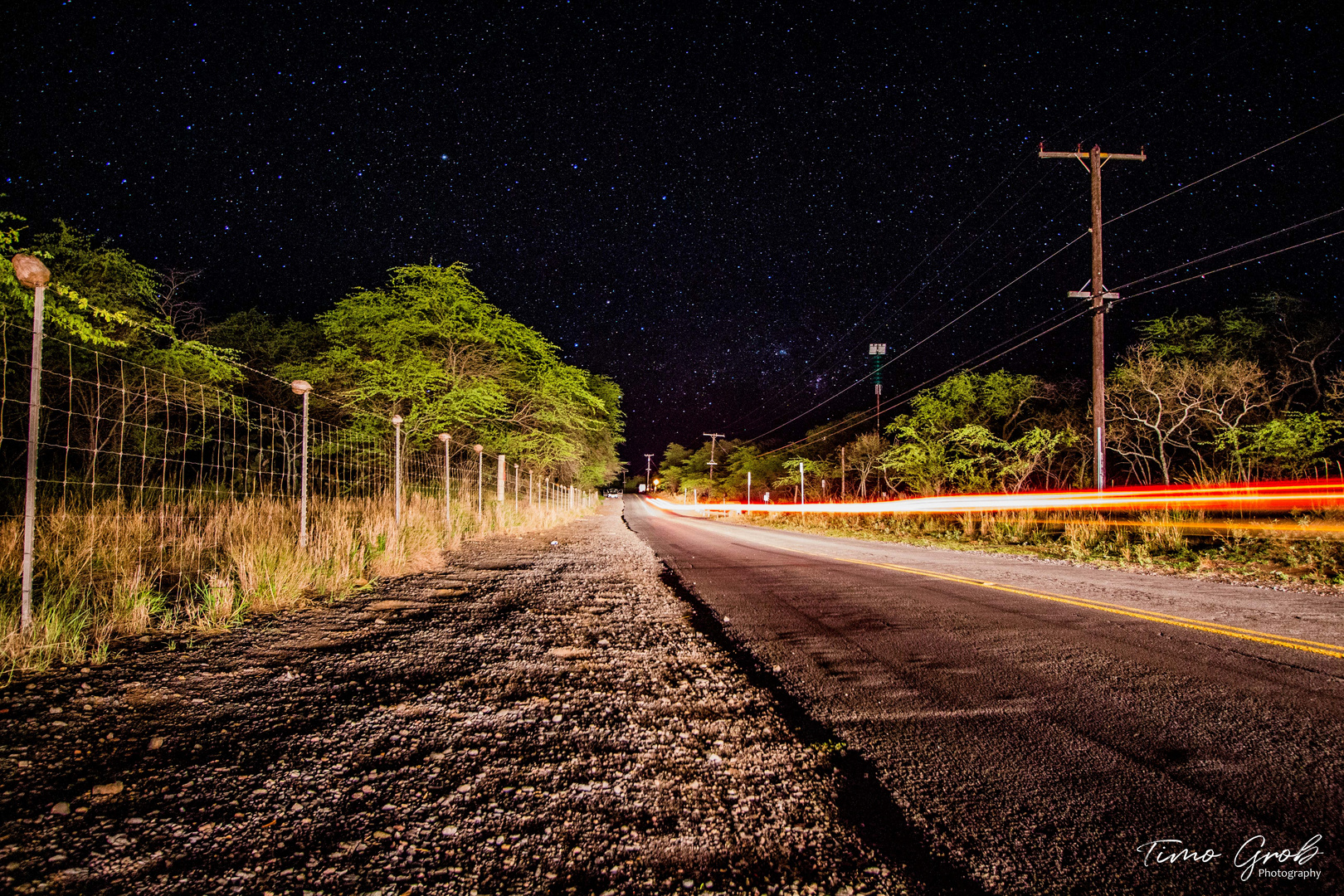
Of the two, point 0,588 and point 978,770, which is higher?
point 0,588

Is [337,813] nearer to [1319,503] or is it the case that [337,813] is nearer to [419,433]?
[419,433]

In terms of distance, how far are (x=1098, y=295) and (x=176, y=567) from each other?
72.0 ft

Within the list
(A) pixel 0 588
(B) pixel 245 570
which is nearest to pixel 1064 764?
(B) pixel 245 570

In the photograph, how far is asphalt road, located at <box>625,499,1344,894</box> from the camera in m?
1.93

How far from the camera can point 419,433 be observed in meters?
15.8

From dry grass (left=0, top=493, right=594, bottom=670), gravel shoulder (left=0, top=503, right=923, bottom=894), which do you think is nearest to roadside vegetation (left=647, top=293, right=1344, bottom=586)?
gravel shoulder (left=0, top=503, right=923, bottom=894)

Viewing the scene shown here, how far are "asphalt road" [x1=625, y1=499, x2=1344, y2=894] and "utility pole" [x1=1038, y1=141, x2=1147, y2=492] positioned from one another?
11.2 m

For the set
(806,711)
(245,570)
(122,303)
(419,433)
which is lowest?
(806,711)

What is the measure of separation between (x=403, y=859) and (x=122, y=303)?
846 inches

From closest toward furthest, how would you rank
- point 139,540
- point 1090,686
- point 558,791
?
point 558,791 < point 1090,686 < point 139,540

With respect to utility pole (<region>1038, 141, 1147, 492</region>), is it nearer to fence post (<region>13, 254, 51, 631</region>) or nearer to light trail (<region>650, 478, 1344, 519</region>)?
light trail (<region>650, 478, 1344, 519</region>)

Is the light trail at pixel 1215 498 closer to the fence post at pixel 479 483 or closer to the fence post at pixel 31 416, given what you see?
the fence post at pixel 479 483

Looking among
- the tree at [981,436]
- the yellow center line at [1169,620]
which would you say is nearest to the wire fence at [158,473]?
the yellow center line at [1169,620]

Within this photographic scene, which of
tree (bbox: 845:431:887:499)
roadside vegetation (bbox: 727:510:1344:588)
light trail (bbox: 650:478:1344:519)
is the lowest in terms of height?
roadside vegetation (bbox: 727:510:1344:588)
